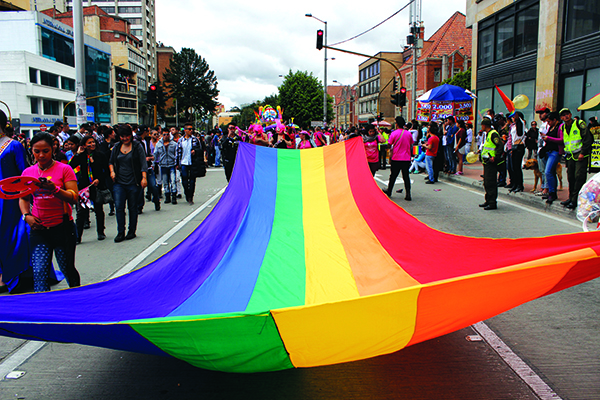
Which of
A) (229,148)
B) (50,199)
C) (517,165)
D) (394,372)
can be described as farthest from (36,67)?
(394,372)

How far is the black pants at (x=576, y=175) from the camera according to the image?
9328mm

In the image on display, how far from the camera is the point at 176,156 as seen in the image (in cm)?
1205

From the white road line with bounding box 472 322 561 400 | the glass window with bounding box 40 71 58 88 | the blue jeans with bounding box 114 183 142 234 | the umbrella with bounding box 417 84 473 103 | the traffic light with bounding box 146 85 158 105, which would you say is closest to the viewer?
the white road line with bounding box 472 322 561 400

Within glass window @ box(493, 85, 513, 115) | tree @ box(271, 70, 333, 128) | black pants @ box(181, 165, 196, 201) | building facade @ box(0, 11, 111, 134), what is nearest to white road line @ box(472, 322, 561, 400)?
black pants @ box(181, 165, 196, 201)

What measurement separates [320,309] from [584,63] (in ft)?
62.8

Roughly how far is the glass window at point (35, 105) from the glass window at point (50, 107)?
1522 millimetres

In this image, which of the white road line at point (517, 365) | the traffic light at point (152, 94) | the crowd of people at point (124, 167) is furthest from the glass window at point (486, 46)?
the white road line at point (517, 365)

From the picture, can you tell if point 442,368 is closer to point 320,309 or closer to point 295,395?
point 295,395

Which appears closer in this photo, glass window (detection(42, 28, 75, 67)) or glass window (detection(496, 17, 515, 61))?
glass window (detection(496, 17, 515, 61))

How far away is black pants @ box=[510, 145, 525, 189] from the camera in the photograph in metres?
12.1

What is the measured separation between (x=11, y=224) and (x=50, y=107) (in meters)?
56.7

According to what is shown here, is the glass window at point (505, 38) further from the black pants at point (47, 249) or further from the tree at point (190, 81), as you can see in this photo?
the tree at point (190, 81)

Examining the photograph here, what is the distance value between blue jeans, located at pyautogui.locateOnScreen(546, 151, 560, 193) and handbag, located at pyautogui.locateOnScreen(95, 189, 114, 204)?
934 cm

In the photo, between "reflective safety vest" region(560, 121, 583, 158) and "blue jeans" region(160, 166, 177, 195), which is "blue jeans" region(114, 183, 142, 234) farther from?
"reflective safety vest" region(560, 121, 583, 158)
